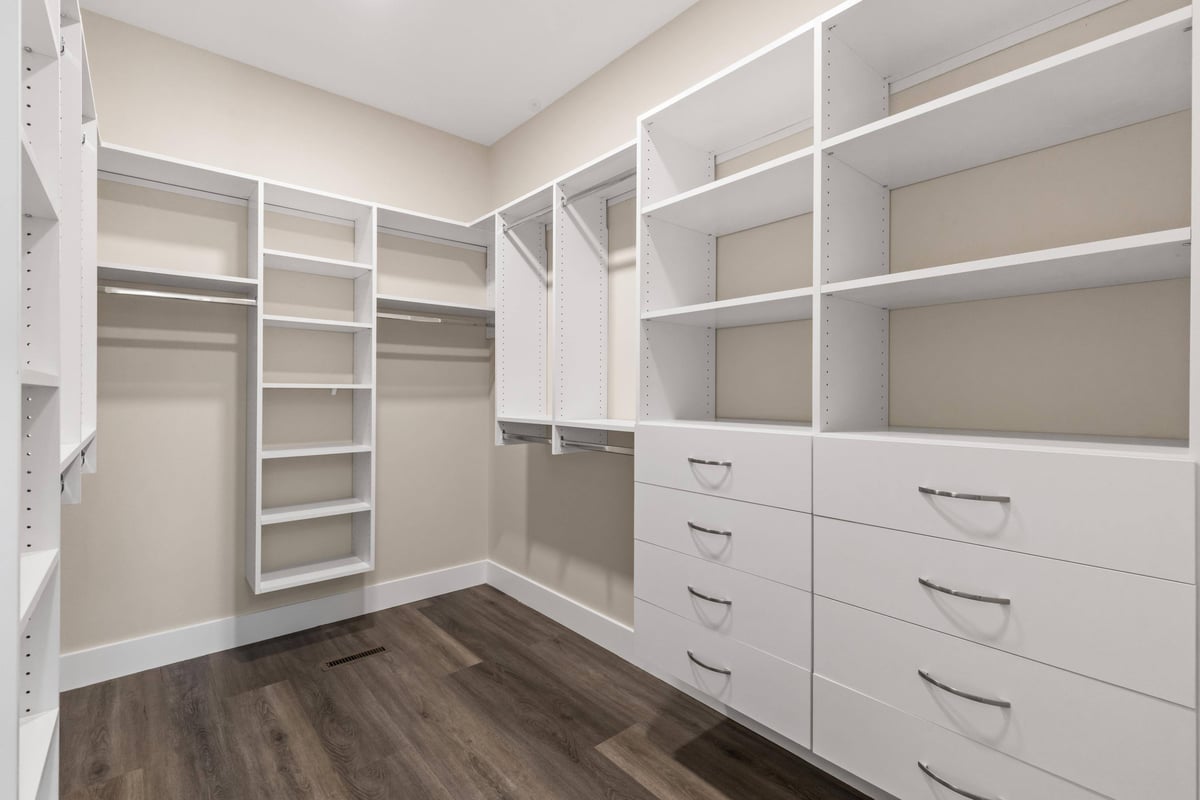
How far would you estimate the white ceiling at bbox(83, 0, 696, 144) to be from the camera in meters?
2.38

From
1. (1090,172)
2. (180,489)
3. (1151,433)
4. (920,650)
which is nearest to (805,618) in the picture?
(920,650)

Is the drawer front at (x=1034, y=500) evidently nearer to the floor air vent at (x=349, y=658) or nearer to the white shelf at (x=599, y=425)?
the white shelf at (x=599, y=425)

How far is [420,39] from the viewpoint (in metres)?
2.58

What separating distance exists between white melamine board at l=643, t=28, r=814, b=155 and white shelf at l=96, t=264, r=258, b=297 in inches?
77.8

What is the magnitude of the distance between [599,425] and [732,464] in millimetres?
754

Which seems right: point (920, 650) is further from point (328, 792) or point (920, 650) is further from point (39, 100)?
point (39, 100)

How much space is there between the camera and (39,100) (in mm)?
1225

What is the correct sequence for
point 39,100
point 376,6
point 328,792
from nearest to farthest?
point 39,100 < point 328,792 < point 376,6

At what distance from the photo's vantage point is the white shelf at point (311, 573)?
2.66m

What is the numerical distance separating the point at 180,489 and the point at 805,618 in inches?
109

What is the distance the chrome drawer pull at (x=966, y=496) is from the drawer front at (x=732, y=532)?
311mm

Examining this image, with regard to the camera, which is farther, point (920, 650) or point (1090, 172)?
point (1090, 172)

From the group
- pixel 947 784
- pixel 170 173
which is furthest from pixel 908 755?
pixel 170 173

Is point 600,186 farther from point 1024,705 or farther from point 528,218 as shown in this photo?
point 1024,705
